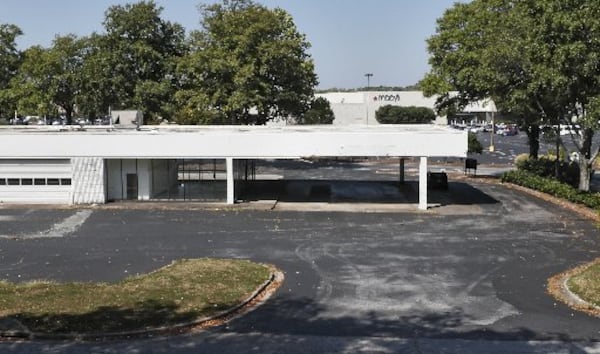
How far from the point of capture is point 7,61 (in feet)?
235

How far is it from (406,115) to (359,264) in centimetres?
8211

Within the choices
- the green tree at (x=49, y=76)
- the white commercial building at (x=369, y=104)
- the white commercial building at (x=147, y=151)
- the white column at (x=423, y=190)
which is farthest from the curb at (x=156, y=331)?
the white commercial building at (x=369, y=104)

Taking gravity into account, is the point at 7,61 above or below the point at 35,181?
above

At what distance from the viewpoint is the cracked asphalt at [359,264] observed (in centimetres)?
1617

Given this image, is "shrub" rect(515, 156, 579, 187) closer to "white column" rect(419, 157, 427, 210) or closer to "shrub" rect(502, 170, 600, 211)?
"shrub" rect(502, 170, 600, 211)

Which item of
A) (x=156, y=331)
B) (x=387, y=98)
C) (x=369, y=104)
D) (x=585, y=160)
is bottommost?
(x=156, y=331)

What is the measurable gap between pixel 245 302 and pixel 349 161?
52.1 m

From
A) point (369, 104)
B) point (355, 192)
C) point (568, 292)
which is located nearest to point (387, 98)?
Result: point (369, 104)

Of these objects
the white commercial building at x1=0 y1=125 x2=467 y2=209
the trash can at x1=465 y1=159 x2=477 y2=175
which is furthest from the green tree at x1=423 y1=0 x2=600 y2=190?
the trash can at x1=465 y1=159 x2=477 y2=175

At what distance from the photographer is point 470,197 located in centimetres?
4275

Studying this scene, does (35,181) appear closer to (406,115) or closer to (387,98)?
(406,115)

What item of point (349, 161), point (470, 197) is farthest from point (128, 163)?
point (349, 161)

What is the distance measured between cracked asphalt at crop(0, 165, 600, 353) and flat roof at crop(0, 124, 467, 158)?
3364 millimetres

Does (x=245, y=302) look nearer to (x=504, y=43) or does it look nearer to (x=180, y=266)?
(x=180, y=266)
